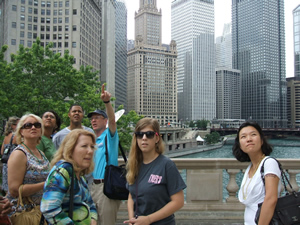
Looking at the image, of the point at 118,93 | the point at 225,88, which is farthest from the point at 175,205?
the point at 225,88

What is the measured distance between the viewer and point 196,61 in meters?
184

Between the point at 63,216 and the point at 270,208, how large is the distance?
187 cm

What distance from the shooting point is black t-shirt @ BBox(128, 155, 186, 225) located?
2.89 meters

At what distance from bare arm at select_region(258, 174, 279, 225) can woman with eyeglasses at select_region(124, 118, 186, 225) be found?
30.2 inches

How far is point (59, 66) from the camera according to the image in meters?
21.1

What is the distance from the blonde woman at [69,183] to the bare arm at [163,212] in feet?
1.53

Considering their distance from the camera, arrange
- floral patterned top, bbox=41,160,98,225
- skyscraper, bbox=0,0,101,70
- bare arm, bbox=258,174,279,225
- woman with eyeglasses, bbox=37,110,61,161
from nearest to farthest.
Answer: floral patterned top, bbox=41,160,98,225 → bare arm, bbox=258,174,279,225 → woman with eyeglasses, bbox=37,110,61,161 → skyscraper, bbox=0,0,101,70

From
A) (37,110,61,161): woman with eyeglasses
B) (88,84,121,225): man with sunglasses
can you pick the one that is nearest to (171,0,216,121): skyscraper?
(37,110,61,161): woman with eyeglasses

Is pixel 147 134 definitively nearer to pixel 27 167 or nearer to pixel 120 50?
pixel 27 167

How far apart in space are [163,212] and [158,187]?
248 millimetres

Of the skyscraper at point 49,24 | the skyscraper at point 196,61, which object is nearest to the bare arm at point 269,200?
the skyscraper at point 49,24

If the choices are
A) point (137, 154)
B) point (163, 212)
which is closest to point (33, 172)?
point (137, 154)

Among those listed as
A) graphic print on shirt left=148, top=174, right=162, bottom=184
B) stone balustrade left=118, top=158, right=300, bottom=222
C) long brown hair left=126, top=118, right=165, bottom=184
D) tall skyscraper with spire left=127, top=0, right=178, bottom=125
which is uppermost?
tall skyscraper with spire left=127, top=0, right=178, bottom=125

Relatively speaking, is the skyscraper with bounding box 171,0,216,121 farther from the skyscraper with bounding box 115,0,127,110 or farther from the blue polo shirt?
the blue polo shirt
